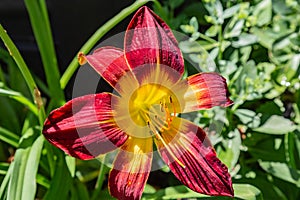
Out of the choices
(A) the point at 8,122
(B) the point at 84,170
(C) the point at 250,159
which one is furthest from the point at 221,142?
(A) the point at 8,122

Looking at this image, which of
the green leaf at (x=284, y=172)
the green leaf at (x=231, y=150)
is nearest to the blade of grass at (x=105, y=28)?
the green leaf at (x=231, y=150)

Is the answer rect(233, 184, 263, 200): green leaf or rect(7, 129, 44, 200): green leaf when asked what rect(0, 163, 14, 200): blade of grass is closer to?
rect(7, 129, 44, 200): green leaf

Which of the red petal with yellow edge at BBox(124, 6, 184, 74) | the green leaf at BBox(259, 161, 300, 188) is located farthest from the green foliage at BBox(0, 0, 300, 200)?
the red petal with yellow edge at BBox(124, 6, 184, 74)

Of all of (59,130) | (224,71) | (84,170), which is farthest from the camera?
(84,170)

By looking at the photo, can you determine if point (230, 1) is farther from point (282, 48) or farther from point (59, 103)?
point (59, 103)

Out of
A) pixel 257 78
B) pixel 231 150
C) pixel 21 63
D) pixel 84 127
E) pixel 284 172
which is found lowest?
pixel 284 172

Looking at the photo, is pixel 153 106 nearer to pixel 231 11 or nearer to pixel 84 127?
pixel 84 127

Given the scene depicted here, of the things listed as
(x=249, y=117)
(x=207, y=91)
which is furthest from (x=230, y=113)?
(x=207, y=91)
